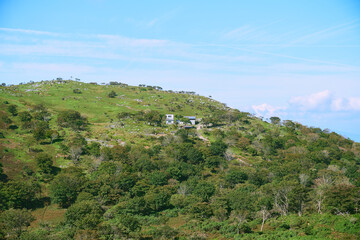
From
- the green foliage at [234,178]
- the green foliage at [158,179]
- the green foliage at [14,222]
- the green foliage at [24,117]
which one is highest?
the green foliage at [24,117]

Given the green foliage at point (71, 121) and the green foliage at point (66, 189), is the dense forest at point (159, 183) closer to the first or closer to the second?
the green foliage at point (66, 189)

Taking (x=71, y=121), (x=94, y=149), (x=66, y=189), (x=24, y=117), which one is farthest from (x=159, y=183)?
(x=24, y=117)

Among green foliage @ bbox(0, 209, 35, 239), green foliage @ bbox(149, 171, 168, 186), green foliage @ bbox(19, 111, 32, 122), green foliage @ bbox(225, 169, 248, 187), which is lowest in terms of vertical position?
green foliage @ bbox(0, 209, 35, 239)

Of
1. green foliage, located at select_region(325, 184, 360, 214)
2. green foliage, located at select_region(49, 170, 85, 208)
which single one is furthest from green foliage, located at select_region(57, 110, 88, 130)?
green foliage, located at select_region(325, 184, 360, 214)

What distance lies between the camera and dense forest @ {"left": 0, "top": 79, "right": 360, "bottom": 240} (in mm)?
39875

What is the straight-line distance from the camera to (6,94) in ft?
430

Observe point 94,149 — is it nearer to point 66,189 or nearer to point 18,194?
point 66,189

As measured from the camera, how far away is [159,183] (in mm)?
64188

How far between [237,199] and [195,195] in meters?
9.98

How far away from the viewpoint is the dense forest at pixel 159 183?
39.9m

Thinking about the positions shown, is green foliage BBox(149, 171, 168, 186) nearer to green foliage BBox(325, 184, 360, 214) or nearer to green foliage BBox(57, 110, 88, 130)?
green foliage BBox(325, 184, 360, 214)

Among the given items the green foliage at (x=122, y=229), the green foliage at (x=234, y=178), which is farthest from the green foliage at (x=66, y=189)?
the green foliage at (x=234, y=178)

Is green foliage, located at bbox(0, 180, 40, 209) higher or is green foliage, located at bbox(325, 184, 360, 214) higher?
green foliage, located at bbox(325, 184, 360, 214)

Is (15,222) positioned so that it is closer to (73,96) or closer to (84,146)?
(84,146)
